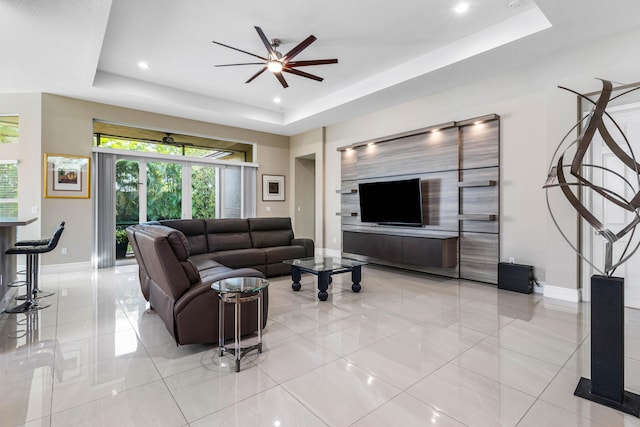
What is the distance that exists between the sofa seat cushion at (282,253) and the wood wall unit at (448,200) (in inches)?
50.6

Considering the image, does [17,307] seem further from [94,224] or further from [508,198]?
[508,198]

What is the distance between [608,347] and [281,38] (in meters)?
4.48

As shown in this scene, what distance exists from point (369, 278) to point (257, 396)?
11.5 feet

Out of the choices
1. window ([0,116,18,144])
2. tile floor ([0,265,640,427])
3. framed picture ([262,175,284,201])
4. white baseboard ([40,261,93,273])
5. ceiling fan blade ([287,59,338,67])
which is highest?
ceiling fan blade ([287,59,338,67])

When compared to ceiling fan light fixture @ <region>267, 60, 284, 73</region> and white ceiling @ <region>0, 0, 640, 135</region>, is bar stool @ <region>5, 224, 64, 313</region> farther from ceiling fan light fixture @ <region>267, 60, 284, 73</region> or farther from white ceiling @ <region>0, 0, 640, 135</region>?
ceiling fan light fixture @ <region>267, 60, 284, 73</region>

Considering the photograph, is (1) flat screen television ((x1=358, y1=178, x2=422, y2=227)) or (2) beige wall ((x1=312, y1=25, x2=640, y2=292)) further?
(1) flat screen television ((x1=358, y1=178, x2=422, y2=227))

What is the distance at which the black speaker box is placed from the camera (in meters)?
4.18

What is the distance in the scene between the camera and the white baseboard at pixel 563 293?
151 inches

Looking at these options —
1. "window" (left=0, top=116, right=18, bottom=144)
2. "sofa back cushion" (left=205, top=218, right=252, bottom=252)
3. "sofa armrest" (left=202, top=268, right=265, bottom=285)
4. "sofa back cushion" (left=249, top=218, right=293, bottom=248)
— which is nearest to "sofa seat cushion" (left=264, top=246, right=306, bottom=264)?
"sofa back cushion" (left=249, top=218, right=293, bottom=248)

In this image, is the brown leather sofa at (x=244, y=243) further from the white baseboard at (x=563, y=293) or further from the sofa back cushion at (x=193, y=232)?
the white baseboard at (x=563, y=293)

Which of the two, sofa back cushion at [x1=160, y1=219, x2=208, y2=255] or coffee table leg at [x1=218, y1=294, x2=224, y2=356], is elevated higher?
sofa back cushion at [x1=160, y1=219, x2=208, y2=255]

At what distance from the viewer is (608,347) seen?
6.08ft

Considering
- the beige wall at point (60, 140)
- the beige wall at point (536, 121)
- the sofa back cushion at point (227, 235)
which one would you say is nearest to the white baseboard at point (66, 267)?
the beige wall at point (60, 140)

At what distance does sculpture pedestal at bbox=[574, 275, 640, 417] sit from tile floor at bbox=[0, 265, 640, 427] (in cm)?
10
